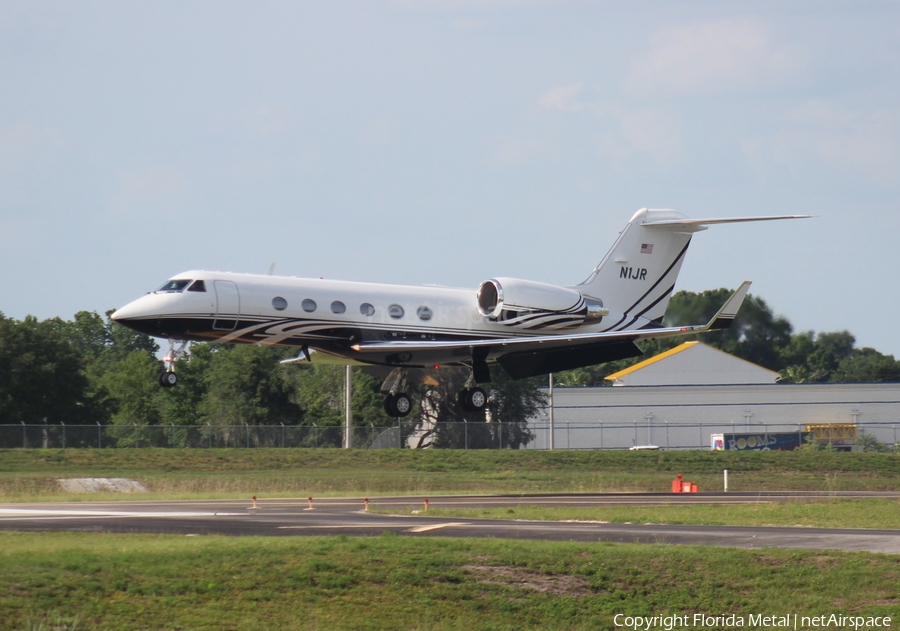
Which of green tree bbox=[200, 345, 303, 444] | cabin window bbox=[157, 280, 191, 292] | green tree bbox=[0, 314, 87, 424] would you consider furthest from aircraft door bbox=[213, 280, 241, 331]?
green tree bbox=[200, 345, 303, 444]

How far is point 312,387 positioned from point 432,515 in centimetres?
5302

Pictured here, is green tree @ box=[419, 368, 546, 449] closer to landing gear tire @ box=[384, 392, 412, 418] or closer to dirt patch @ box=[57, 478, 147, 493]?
dirt patch @ box=[57, 478, 147, 493]

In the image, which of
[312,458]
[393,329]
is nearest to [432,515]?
[393,329]

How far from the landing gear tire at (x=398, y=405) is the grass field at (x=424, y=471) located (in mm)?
7124

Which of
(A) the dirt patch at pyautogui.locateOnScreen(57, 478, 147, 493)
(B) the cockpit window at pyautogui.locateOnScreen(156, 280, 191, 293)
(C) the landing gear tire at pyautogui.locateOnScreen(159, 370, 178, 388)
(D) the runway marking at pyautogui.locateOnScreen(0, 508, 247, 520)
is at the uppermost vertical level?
(B) the cockpit window at pyautogui.locateOnScreen(156, 280, 191, 293)

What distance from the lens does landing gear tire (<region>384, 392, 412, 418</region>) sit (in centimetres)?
3769

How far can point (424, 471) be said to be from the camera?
5300cm

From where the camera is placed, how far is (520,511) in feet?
108

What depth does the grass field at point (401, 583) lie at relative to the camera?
1816 centimetres

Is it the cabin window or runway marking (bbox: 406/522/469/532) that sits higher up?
the cabin window

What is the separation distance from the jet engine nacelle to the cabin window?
9.31 m

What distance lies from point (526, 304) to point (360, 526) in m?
12.5

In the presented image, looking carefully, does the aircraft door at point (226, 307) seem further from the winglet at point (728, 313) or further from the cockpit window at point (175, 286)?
the winglet at point (728, 313)

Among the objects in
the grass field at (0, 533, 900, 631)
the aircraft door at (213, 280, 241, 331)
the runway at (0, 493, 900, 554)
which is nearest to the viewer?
the grass field at (0, 533, 900, 631)
